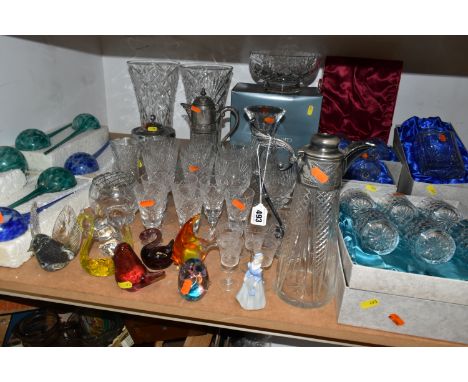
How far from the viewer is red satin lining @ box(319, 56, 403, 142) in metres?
1.27

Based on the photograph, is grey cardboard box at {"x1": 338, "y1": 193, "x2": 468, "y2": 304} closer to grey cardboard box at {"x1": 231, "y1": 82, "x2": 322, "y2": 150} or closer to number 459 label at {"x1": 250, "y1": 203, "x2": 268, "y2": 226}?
number 459 label at {"x1": 250, "y1": 203, "x2": 268, "y2": 226}

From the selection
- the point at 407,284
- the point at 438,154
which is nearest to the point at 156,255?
the point at 407,284

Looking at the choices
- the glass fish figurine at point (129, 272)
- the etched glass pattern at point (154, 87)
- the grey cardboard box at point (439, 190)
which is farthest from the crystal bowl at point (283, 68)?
the glass fish figurine at point (129, 272)

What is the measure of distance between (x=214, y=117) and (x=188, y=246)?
40 centimetres

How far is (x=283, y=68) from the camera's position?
3.95 feet

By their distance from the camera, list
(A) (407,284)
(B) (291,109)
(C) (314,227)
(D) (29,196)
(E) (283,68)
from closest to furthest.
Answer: (A) (407,284)
(C) (314,227)
(D) (29,196)
(B) (291,109)
(E) (283,68)

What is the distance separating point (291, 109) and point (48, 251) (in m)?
0.69

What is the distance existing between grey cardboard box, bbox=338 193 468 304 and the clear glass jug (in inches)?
3.7

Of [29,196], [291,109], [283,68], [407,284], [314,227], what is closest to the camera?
[407,284]

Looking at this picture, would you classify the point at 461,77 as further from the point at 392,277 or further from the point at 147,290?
the point at 147,290

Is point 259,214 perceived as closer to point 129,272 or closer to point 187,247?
point 187,247

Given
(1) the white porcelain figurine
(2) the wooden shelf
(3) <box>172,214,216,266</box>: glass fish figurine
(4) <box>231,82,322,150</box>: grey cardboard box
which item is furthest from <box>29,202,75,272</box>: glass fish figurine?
(4) <box>231,82,322,150</box>: grey cardboard box

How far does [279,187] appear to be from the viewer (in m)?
0.98
